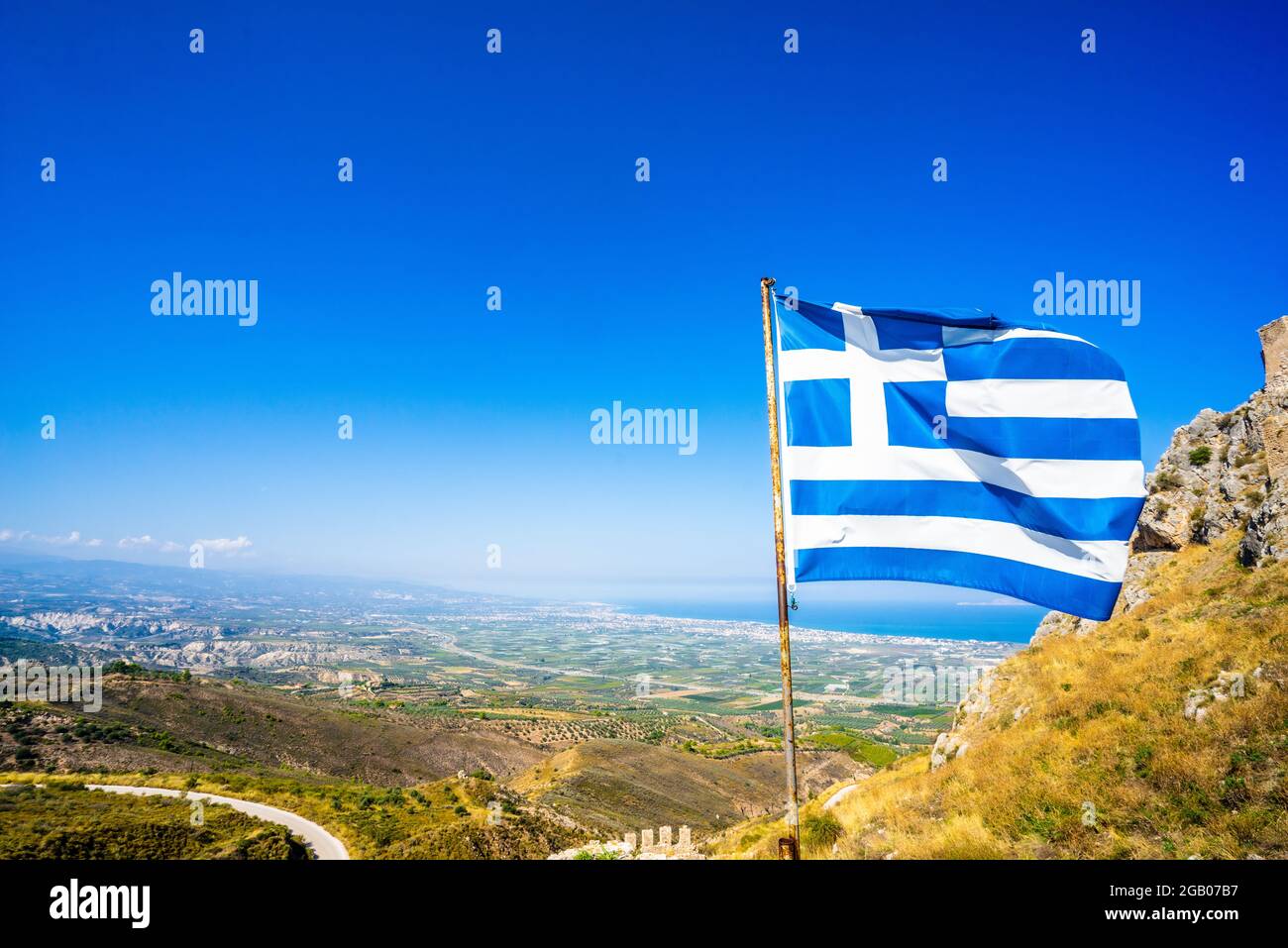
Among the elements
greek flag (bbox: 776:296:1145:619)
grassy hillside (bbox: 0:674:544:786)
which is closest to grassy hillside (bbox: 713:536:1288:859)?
greek flag (bbox: 776:296:1145:619)

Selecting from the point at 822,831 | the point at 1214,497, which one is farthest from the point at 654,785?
the point at 1214,497

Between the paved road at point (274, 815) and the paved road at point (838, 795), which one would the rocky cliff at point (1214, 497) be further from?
the paved road at point (274, 815)

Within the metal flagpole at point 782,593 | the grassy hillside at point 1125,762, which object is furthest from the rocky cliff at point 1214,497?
the metal flagpole at point 782,593

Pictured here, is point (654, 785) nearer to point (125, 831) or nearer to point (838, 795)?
point (125, 831)

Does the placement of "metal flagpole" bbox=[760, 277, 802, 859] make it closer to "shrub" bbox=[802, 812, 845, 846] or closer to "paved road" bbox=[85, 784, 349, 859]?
"shrub" bbox=[802, 812, 845, 846]

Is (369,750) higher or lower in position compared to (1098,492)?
lower
